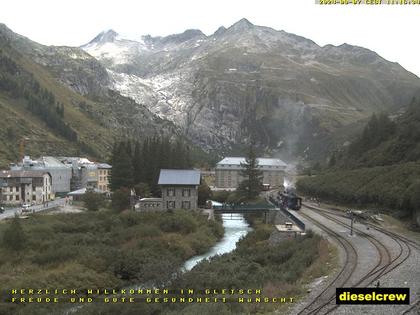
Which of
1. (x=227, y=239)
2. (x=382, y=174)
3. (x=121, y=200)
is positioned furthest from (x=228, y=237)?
(x=382, y=174)

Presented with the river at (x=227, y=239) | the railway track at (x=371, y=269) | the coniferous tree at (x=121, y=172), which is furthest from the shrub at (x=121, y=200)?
the railway track at (x=371, y=269)

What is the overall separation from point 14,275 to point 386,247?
111 feet

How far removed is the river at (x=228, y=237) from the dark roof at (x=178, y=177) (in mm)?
10225

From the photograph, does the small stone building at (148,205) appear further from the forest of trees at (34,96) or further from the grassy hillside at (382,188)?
the forest of trees at (34,96)

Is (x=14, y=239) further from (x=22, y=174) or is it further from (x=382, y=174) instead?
(x=382, y=174)

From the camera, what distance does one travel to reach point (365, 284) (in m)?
24.9

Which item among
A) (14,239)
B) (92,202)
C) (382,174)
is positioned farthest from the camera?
(92,202)

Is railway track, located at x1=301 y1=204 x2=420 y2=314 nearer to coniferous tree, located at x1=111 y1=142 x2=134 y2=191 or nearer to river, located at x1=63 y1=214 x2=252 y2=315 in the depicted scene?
river, located at x1=63 y1=214 x2=252 y2=315

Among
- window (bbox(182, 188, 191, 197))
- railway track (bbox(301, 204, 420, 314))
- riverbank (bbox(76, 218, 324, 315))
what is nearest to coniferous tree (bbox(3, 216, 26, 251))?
riverbank (bbox(76, 218, 324, 315))

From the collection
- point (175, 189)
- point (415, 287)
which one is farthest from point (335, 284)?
point (175, 189)

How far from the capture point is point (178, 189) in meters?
73.4

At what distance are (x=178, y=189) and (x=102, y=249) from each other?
2634 centimetres

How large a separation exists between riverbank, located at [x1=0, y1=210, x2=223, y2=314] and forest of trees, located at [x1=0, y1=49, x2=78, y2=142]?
111 metres

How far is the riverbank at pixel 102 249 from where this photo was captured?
129ft
